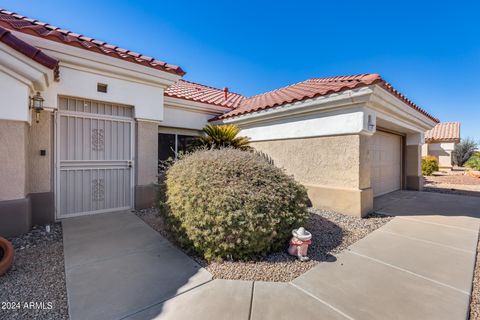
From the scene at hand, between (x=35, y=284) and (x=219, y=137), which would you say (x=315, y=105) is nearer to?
(x=219, y=137)

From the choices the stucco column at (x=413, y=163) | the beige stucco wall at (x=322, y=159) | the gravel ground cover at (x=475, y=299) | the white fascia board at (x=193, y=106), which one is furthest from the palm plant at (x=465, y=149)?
the gravel ground cover at (x=475, y=299)

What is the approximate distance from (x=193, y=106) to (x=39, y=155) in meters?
5.54

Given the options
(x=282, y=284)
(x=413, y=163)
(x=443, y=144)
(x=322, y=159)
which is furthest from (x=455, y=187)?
(x=443, y=144)

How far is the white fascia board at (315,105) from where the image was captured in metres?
6.14

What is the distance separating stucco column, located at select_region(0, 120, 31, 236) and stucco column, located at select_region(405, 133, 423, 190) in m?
15.3

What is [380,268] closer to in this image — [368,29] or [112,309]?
[112,309]

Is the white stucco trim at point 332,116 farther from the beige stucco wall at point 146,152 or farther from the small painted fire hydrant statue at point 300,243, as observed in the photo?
the small painted fire hydrant statue at point 300,243

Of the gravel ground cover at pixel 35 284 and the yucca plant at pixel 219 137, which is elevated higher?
the yucca plant at pixel 219 137

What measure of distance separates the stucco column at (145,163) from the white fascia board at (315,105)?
3823 millimetres

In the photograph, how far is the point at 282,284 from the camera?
3.15 m

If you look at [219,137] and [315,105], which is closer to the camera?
[315,105]

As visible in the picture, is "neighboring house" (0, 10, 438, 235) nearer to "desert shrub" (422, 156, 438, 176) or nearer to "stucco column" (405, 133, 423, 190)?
"stucco column" (405, 133, 423, 190)

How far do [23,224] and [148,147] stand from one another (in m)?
3.58

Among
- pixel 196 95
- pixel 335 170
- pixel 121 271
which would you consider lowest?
pixel 121 271
